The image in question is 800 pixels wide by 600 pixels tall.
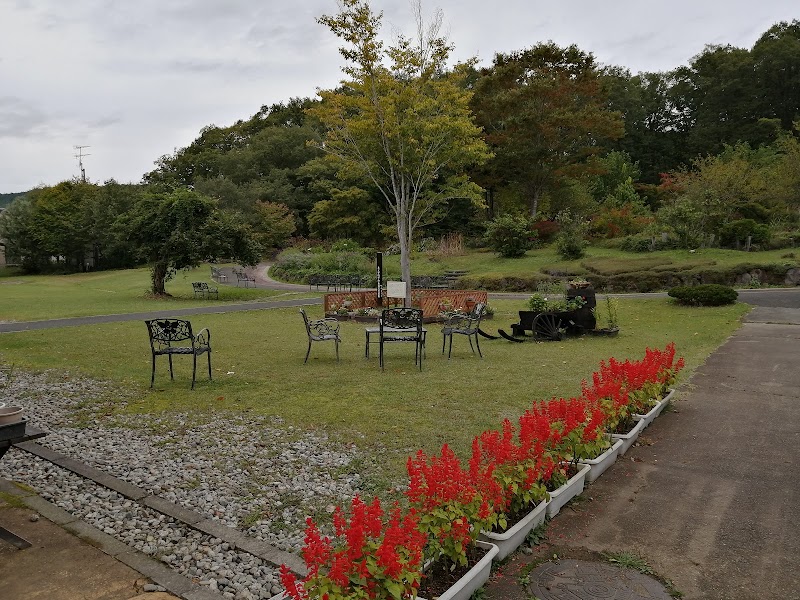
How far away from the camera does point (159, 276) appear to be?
2348 centimetres

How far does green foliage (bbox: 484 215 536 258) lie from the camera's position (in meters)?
27.4

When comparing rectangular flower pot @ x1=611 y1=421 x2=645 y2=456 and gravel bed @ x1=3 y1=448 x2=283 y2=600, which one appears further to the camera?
rectangular flower pot @ x1=611 y1=421 x2=645 y2=456

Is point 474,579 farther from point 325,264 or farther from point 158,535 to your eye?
point 325,264

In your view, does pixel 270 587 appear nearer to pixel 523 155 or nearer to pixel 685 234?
pixel 685 234

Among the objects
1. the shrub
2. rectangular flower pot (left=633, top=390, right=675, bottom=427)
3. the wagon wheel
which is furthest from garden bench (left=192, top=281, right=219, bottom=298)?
rectangular flower pot (left=633, top=390, right=675, bottom=427)

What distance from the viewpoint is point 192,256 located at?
22.3 metres

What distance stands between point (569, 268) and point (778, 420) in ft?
58.0

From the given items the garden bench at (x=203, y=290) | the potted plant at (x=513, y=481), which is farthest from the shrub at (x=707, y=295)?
A: the garden bench at (x=203, y=290)

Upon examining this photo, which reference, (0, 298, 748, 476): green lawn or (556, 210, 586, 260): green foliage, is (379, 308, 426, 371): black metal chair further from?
(556, 210, 586, 260): green foliage

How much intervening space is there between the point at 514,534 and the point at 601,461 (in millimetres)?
1474

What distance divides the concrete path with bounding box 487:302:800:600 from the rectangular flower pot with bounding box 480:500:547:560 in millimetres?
76

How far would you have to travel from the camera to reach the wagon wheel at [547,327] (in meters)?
11.7

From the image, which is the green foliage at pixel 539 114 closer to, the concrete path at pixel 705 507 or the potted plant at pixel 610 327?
the potted plant at pixel 610 327

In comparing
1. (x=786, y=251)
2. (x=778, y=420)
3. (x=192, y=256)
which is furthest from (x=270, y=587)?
(x=786, y=251)
